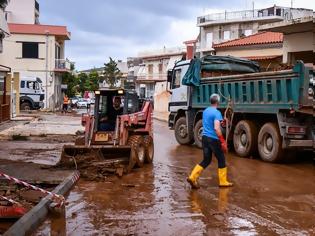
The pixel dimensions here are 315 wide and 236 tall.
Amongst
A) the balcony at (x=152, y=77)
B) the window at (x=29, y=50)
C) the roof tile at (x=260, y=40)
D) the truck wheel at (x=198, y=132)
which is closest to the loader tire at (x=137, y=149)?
the truck wheel at (x=198, y=132)

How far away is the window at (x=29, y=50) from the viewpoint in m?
54.4

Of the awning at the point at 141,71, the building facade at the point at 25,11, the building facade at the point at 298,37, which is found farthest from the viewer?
the awning at the point at 141,71

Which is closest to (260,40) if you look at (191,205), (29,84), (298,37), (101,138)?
(298,37)

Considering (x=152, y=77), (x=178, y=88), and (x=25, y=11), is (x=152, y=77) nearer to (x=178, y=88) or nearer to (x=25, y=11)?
(x=25, y=11)

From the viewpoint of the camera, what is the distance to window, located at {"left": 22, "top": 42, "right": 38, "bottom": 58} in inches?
2141

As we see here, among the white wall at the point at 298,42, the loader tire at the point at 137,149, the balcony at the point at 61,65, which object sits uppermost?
the balcony at the point at 61,65

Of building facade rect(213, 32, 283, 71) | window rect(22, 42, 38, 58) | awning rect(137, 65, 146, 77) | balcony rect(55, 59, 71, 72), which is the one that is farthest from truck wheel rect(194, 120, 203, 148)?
awning rect(137, 65, 146, 77)

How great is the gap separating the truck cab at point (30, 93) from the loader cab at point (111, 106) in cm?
3079

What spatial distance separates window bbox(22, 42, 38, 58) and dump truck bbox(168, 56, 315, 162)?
1463 inches

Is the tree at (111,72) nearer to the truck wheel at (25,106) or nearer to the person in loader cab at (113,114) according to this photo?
the truck wheel at (25,106)

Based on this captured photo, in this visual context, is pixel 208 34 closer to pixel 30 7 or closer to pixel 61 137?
pixel 30 7

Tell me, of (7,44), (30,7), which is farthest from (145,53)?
(7,44)

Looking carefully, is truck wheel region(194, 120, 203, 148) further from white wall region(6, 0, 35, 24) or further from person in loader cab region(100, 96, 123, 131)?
white wall region(6, 0, 35, 24)

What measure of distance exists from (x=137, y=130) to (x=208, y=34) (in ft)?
195
